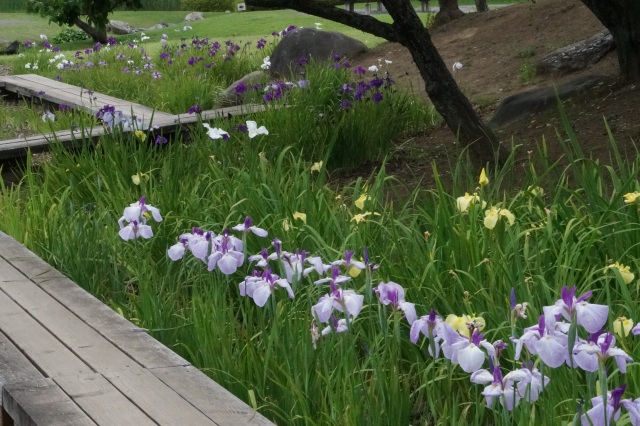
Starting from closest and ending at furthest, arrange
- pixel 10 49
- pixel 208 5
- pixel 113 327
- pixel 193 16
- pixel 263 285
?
pixel 263 285, pixel 113 327, pixel 10 49, pixel 193 16, pixel 208 5

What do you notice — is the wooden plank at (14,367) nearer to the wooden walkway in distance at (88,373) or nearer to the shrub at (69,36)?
the wooden walkway in distance at (88,373)

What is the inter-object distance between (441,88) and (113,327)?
9.90 ft

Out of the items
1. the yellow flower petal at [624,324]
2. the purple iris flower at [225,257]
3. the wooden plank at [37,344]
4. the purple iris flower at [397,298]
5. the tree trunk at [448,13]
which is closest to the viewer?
the yellow flower petal at [624,324]

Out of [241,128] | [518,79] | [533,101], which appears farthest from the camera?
[518,79]

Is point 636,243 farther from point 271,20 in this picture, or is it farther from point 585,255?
point 271,20

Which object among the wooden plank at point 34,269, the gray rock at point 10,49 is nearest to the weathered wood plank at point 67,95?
the wooden plank at point 34,269

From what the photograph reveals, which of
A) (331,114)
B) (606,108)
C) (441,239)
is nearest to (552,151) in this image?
(606,108)

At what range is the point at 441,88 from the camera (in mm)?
5363

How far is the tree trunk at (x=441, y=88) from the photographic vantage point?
5.31 metres

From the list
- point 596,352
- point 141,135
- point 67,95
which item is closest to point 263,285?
point 596,352

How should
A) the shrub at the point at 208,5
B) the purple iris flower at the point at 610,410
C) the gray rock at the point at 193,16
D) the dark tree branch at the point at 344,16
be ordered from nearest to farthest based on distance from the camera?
the purple iris flower at the point at 610,410 < the dark tree branch at the point at 344,16 < the gray rock at the point at 193,16 < the shrub at the point at 208,5

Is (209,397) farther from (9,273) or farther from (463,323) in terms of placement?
(9,273)

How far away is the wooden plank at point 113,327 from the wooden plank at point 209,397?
79 mm

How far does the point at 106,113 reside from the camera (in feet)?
16.5
